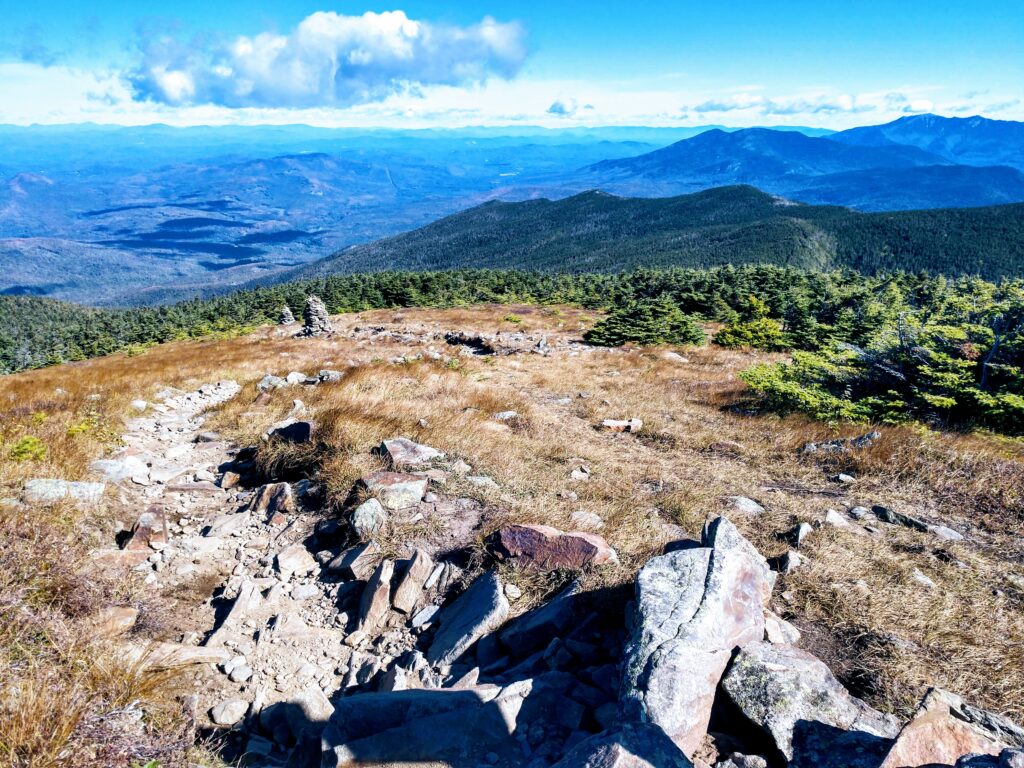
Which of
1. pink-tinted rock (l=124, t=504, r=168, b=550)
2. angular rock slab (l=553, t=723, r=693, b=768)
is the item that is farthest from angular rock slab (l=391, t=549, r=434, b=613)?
pink-tinted rock (l=124, t=504, r=168, b=550)

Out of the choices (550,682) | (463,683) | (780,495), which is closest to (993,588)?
(780,495)

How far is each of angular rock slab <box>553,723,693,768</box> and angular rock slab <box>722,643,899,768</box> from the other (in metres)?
0.66

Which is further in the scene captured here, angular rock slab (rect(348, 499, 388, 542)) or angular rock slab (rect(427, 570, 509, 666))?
angular rock slab (rect(348, 499, 388, 542))

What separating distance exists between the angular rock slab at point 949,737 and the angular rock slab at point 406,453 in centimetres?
485

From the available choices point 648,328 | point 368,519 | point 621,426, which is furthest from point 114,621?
point 648,328

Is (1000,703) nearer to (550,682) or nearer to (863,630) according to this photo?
(863,630)

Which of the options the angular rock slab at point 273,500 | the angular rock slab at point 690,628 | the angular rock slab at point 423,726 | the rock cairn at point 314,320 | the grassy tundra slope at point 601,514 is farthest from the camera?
the rock cairn at point 314,320

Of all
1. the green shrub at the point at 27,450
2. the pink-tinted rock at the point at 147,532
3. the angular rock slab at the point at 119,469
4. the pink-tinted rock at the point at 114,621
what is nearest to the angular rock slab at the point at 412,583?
the pink-tinted rock at the point at 114,621

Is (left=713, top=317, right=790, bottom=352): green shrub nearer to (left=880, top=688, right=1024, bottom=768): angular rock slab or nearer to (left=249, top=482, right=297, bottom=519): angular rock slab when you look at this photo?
(left=249, top=482, right=297, bottom=519): angular rock slab

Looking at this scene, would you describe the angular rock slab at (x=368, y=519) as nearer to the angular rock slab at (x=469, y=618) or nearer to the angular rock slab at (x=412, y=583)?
the angular rock slab at (x=412, y=583)

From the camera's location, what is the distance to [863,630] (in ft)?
11.9

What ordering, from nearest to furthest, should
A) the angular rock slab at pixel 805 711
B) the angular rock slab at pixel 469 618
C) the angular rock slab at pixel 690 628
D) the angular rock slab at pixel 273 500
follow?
the angular rock slab at pixel 805 711 < the angular rock slab at pixel 690 628 < the angular rock slab at pixel 469 618 < the angular rock slab at pixel 273 500

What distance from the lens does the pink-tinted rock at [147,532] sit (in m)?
5.12

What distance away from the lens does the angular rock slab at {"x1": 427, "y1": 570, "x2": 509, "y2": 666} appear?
3863mm
